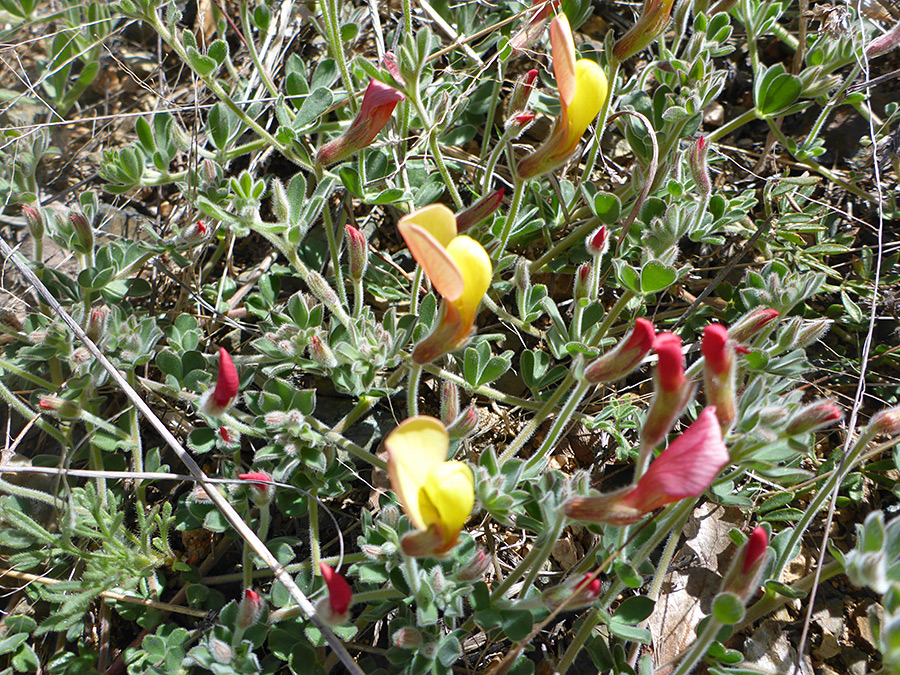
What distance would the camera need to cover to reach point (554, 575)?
270cm

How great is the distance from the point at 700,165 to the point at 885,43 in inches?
43.7

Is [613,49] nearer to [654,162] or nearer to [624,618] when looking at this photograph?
[654,162]

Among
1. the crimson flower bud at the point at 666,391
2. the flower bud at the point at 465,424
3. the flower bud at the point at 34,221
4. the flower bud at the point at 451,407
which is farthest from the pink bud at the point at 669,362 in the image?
the flower bud at the point at 34,221

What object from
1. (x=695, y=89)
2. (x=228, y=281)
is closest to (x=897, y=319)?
(x=695, y=89)

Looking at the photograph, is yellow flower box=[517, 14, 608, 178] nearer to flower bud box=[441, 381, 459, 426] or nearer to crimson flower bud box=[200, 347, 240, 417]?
flower bud box=[441, 381, 459, 426]

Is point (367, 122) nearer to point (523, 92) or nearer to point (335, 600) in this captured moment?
point (523, 92)

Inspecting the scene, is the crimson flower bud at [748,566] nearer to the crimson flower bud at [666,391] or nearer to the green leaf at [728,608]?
the green leaf at [728,608]

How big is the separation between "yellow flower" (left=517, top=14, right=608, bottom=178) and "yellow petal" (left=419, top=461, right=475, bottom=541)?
108 centimetres

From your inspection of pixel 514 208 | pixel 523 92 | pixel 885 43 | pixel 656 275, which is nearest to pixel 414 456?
pixel 514 208

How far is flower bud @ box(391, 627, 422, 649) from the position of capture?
6.90ft

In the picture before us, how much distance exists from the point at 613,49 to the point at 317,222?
1523mm

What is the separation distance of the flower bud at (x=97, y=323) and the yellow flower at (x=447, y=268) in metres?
1.28

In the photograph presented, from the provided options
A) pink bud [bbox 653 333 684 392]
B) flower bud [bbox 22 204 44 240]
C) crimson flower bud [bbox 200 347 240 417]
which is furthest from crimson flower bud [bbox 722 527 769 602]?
flower bud [bbox 22 204 44 240]

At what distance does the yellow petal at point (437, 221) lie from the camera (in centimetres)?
172
